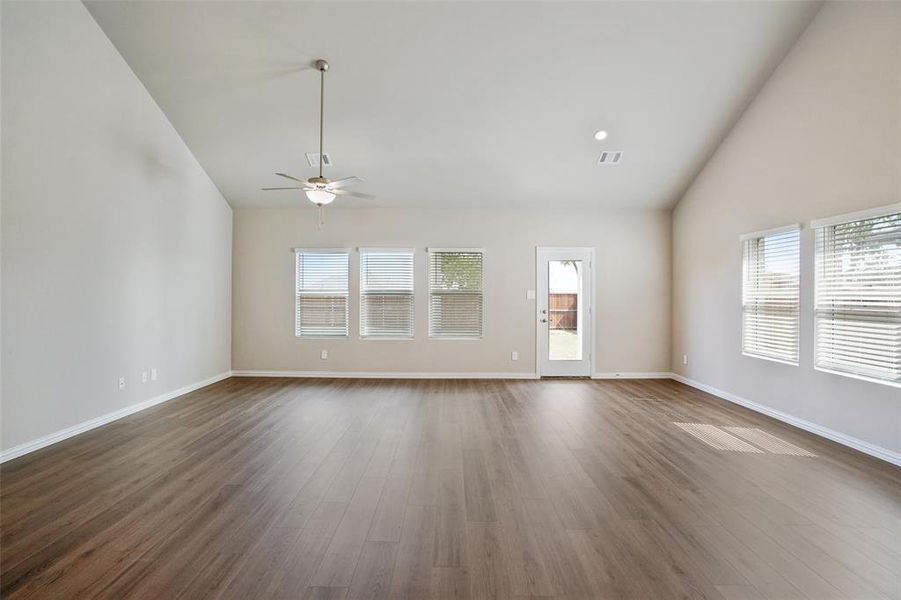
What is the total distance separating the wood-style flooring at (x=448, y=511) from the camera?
5.99 feet

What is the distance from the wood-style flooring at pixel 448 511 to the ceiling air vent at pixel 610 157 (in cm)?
348

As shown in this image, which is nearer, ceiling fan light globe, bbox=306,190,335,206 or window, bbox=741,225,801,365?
ceiling fan light globe, bbox=306,190,335,206

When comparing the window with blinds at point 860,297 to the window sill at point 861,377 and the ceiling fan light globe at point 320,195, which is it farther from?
the ceiling fan light globe at point 320,195

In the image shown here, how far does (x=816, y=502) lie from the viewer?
2574 mm

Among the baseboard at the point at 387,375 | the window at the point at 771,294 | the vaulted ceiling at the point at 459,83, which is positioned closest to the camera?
the vaulted ceiling at the point at 459,83

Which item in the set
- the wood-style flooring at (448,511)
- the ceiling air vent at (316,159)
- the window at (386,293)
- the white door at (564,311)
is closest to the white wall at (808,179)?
the wood-style flooring at (448,511)

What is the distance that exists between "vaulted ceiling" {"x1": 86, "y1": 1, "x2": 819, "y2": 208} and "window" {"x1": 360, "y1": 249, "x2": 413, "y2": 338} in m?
1.17

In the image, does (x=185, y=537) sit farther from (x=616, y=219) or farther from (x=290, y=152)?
(x=616, y=219)

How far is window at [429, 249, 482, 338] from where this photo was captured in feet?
22.0

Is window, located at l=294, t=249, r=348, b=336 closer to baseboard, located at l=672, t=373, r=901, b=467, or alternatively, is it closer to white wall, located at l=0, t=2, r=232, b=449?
white wall, located at l=0, t=2, r=232, b=449

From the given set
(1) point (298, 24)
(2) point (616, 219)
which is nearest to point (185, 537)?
(1) point (298, 24)

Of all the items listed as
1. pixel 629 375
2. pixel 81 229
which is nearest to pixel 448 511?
pixel 81 229

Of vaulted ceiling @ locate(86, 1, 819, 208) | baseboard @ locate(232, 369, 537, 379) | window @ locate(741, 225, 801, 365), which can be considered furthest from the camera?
baseboard @ locate(232, 369, 537, 379)

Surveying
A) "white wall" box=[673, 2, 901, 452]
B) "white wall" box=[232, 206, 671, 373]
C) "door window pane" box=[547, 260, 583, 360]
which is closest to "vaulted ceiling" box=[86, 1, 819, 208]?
"white wall" box=[673, 2, 901, 452]
